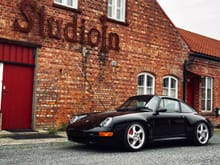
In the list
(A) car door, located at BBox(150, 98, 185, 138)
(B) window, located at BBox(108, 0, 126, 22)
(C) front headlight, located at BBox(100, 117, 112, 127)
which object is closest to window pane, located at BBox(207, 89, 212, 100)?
(B) window, located at BBox(108, 0, 126, 22)

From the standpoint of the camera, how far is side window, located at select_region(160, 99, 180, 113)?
369 inches

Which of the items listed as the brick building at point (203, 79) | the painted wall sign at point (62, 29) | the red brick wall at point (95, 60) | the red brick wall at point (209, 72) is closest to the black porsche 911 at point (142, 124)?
the red brick wall at point (95, 60)

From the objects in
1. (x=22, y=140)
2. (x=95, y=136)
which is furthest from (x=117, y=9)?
(x=95, y=136)

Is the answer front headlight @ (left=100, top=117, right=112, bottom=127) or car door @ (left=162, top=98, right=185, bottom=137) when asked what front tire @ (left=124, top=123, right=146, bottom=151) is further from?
car door @ (left=162, top=98, right=185, bottom=137)

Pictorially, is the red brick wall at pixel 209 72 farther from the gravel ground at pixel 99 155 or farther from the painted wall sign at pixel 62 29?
the gravel ground at pixel 99 155

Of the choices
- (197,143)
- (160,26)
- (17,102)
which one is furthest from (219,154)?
(160,26)

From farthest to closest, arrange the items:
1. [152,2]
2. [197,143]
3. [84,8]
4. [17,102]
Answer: [152,2], [84,8], [17,102], [197,143]

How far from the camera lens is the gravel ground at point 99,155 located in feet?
22.2

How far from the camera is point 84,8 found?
537 inches

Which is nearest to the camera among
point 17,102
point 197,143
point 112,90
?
point 197,143

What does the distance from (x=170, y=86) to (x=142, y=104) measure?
27.1 feet

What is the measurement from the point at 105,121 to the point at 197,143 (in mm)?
2991

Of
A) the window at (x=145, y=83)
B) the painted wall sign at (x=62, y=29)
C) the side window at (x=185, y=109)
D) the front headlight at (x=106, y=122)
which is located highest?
the painted wall sign at (x=62, y=29)

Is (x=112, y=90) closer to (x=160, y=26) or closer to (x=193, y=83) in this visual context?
(x=160, y=26)
